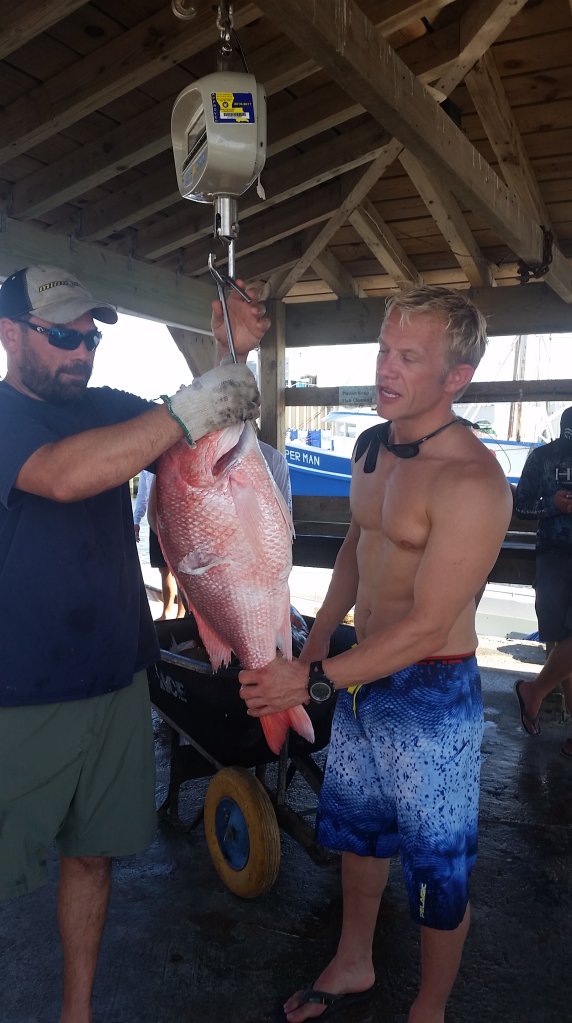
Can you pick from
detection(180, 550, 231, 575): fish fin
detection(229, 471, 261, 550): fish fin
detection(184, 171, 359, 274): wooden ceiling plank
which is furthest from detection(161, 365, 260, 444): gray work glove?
detection(184, 171, 359, 274): wooden ceiling plank

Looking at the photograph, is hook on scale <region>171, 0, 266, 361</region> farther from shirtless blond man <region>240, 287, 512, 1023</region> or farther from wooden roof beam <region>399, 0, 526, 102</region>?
wooden roof beam <region>399, 0, 526, 102</region>

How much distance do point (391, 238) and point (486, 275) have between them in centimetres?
85

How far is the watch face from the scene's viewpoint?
196 cm

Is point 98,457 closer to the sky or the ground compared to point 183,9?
closer to the ground

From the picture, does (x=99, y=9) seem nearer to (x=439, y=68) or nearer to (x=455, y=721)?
(x=439, y=68)

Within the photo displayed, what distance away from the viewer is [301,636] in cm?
365

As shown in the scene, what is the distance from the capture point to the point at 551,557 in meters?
4.90

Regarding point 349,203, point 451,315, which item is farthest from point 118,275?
point 451,315

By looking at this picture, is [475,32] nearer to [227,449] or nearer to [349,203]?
[349,203]

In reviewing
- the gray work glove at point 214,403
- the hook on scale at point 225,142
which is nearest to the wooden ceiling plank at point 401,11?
the hook on scale at point 225,142

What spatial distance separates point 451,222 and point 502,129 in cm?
101

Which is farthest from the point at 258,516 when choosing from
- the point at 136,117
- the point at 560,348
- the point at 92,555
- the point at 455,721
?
the point at 560,348

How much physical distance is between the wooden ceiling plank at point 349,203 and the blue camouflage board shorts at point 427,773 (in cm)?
349

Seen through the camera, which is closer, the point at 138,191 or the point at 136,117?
the point at 136,117
